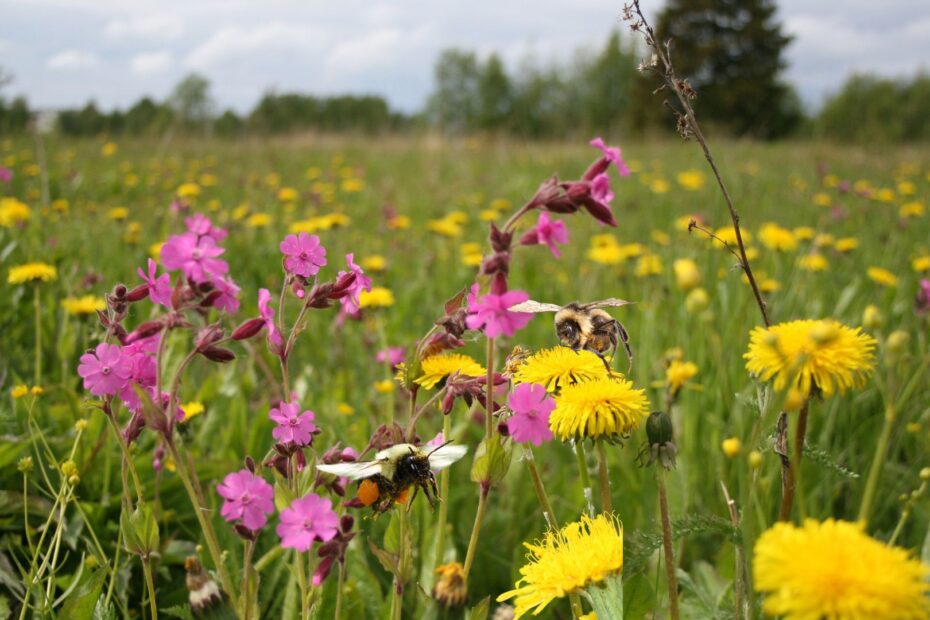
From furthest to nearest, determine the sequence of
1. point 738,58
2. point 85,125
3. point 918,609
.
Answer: point 738,58, point 85,125, point 918,609

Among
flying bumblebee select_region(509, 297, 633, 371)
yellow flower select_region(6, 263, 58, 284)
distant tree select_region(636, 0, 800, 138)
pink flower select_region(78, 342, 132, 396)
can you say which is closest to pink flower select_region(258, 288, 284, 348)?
pink flower select_region(78, 342, 132, 396)

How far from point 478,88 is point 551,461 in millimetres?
50207

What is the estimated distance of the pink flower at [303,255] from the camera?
869mm

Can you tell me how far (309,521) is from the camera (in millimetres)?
750

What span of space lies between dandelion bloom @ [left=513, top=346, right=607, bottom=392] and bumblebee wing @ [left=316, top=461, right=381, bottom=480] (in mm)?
288

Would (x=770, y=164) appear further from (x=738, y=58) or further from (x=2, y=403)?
(x=738, y=58)

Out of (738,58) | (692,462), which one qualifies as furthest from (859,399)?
Result: (738,58)

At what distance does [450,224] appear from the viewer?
147 inches

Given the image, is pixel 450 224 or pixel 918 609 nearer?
pixel 918 609

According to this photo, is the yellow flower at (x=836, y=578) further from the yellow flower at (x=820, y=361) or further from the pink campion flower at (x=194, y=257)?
the pink campion flower at (x=194, y=257)

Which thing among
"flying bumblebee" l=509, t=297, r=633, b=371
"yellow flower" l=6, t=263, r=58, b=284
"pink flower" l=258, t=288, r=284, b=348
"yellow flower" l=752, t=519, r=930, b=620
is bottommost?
"yellow flower" l=752, t=519, r=930, b=620

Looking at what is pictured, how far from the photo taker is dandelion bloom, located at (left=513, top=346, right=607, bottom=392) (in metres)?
0.96

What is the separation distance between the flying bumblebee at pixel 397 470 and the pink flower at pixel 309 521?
37 mm

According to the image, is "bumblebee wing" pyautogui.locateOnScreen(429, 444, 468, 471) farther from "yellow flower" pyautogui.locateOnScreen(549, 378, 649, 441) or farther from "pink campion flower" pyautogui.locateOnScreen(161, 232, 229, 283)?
"pink campion flower" pyautogui.locateOnScreen(161, 232, 229, 283)
